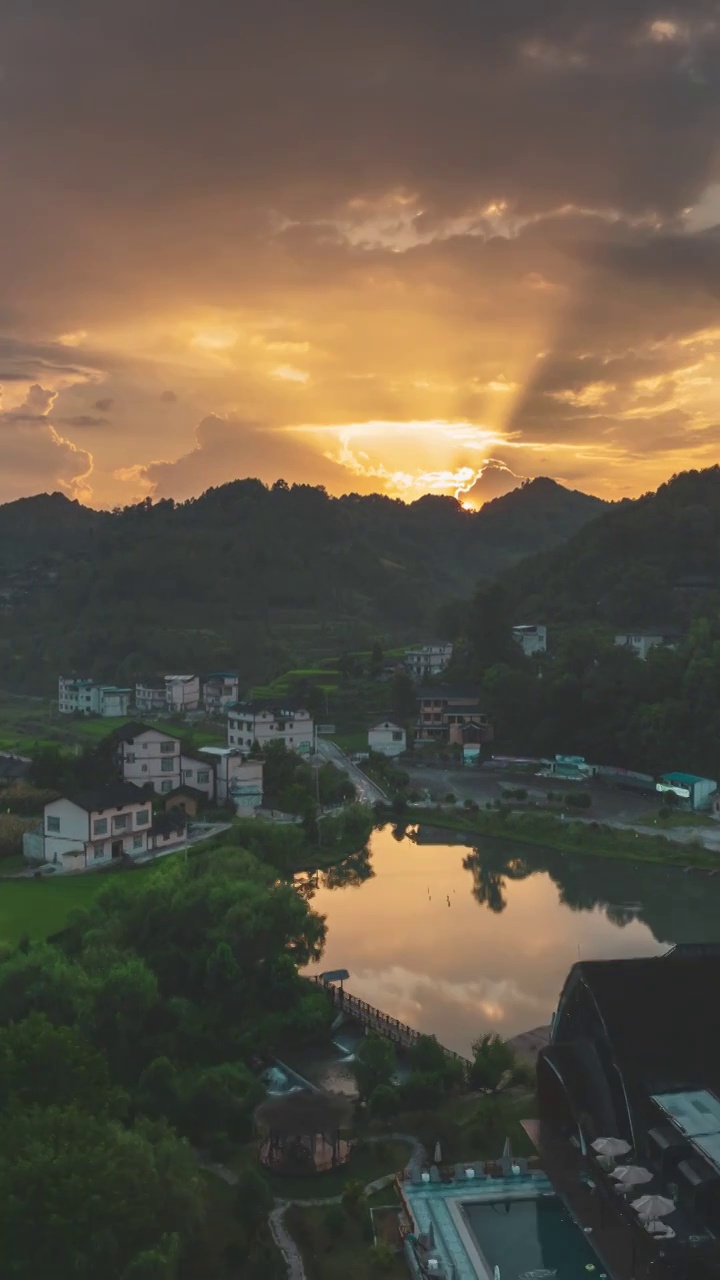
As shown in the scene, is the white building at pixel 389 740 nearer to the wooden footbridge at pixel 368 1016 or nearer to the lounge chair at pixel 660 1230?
the wooden footbridge at pixel 368 1016

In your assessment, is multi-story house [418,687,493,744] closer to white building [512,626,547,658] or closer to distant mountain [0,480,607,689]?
white building [512,626,547,658]

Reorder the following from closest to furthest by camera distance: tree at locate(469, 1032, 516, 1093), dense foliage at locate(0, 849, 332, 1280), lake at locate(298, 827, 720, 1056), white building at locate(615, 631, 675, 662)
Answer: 1. dense foliage at locate(0, 849, 332, 1280)
2. tree at locate(469, 1032, 516, 1093)
3. lake at locate(298, 827, 720, 1056)
4. white building at locate(615, 631, 675, 662)

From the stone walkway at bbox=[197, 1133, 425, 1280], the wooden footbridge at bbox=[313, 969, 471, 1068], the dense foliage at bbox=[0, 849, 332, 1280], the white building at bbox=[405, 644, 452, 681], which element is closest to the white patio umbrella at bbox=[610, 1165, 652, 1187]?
the stone walkway at bbox=[197, 1133, 425, 1280]

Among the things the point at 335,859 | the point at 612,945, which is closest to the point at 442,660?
→ the point at 335,859

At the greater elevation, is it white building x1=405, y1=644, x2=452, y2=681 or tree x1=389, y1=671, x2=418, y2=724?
white building x1=405, y1=644, x2=452, y2=681

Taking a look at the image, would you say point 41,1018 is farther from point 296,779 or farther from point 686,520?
point 686,520

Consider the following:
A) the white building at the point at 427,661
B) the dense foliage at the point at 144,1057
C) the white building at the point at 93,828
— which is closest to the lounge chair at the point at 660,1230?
the dense foliage at the point at 144,1057
